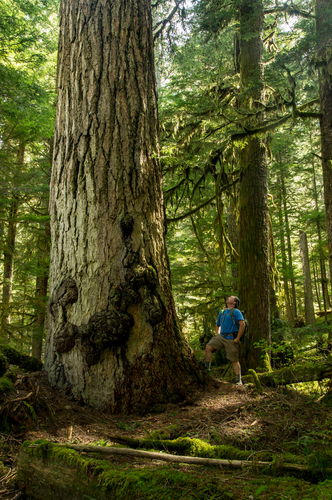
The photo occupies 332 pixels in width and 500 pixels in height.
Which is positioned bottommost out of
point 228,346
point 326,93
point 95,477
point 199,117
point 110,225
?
point 95,477

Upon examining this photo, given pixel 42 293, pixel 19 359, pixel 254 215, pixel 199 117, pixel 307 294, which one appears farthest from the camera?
pixel 307 294

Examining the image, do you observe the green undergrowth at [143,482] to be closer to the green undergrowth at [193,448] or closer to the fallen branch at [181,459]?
the fallen branch at [181,459]

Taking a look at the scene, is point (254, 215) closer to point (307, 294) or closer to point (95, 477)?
point (95, 477)

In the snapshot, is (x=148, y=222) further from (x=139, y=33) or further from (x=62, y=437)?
Result: (x=139, y=33)

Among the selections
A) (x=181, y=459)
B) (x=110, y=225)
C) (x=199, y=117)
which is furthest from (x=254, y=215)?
(x=181, y=459)

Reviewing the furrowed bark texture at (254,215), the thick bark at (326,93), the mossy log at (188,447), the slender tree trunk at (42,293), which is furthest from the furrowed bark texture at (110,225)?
the slender tree trunk at (42,293)

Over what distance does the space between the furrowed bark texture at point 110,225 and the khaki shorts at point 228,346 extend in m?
2.07

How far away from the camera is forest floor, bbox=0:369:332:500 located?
5.90 ft

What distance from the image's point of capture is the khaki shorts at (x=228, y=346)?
5.68 metres

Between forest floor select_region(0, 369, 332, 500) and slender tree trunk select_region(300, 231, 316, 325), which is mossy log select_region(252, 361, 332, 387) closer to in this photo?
forest floor select_region(0, 369, 332, 500)

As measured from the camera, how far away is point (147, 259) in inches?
149

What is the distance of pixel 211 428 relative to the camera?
9.66ft

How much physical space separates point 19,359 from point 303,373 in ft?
11.8

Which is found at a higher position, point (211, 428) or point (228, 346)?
point (228, 346)
